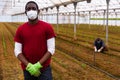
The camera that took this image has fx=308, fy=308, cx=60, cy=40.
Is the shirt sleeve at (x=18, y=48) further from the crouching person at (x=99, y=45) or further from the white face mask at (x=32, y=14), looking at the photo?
the crouching person at (x=99, y=45)

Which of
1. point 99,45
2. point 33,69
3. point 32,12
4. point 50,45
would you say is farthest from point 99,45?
point 33,69

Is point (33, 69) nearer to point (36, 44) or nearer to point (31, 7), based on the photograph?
point (36, 44)

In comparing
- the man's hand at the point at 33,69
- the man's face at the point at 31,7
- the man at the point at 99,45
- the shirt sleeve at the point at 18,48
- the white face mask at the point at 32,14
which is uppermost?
the man's face at the point at 31,7

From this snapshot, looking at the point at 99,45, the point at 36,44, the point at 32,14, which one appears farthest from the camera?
the point at 99,45

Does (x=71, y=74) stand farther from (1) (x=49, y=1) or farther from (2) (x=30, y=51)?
(1) (x=49, y=1)

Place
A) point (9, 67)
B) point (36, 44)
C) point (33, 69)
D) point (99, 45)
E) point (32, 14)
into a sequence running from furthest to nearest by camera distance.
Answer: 1. point (99, 45)
2. point (9, 67)
3. point (36, 44)
4. point (32, 14)
5. point (33, 69)

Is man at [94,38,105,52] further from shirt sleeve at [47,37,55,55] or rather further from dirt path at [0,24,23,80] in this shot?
shirt sleeve at [47,37,55,55]

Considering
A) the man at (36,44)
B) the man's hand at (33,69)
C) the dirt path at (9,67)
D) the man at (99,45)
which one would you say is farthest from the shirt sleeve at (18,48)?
the man at (99,45)

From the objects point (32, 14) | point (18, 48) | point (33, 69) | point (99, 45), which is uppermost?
point (32, 14)

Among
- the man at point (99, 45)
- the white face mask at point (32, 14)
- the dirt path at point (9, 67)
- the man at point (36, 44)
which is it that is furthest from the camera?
the man at point (99, 45)

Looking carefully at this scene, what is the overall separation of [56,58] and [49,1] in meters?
22.1

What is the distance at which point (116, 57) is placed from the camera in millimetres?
15516

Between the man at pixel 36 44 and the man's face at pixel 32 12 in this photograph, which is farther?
the man at pixel 36 44

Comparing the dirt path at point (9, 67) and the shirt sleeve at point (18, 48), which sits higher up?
the shirt sleeve at point (18, 48)
